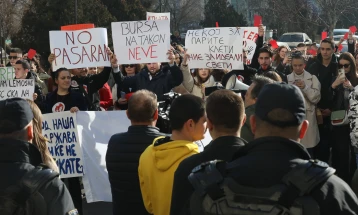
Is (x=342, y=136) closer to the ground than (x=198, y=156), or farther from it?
closer to the ground

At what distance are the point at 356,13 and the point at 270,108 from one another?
51.2 m

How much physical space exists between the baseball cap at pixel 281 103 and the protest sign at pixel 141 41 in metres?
5.63

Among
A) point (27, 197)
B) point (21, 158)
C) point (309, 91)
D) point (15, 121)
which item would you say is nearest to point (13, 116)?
point (15, 121)

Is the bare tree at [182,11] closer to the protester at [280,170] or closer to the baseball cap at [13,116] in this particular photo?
the baseball cap at [13,116]

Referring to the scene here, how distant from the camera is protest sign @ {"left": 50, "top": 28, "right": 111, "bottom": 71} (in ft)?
26.2

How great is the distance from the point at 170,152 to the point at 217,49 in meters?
4.97

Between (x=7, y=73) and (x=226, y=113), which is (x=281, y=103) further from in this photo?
(x=7, y=73)

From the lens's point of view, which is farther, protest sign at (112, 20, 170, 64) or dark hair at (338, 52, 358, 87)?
dark hair at (338, 52, 358, 87)

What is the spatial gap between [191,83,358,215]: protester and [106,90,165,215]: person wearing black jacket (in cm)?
169

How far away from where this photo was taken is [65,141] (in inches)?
284

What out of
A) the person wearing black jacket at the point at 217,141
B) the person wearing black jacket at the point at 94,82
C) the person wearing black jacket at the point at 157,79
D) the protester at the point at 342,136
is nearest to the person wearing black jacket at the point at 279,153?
the person wearing black jacket at the point at 217,141

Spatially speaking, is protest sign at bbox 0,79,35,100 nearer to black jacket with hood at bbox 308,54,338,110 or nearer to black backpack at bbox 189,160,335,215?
black jacket with hood at bbox 308,54,338,110

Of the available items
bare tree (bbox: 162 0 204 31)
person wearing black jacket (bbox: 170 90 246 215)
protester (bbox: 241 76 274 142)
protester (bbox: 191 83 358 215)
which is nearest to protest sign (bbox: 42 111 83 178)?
protester (bbox: 241 76 274 142)

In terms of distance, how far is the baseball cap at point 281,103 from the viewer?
2.59 metres
